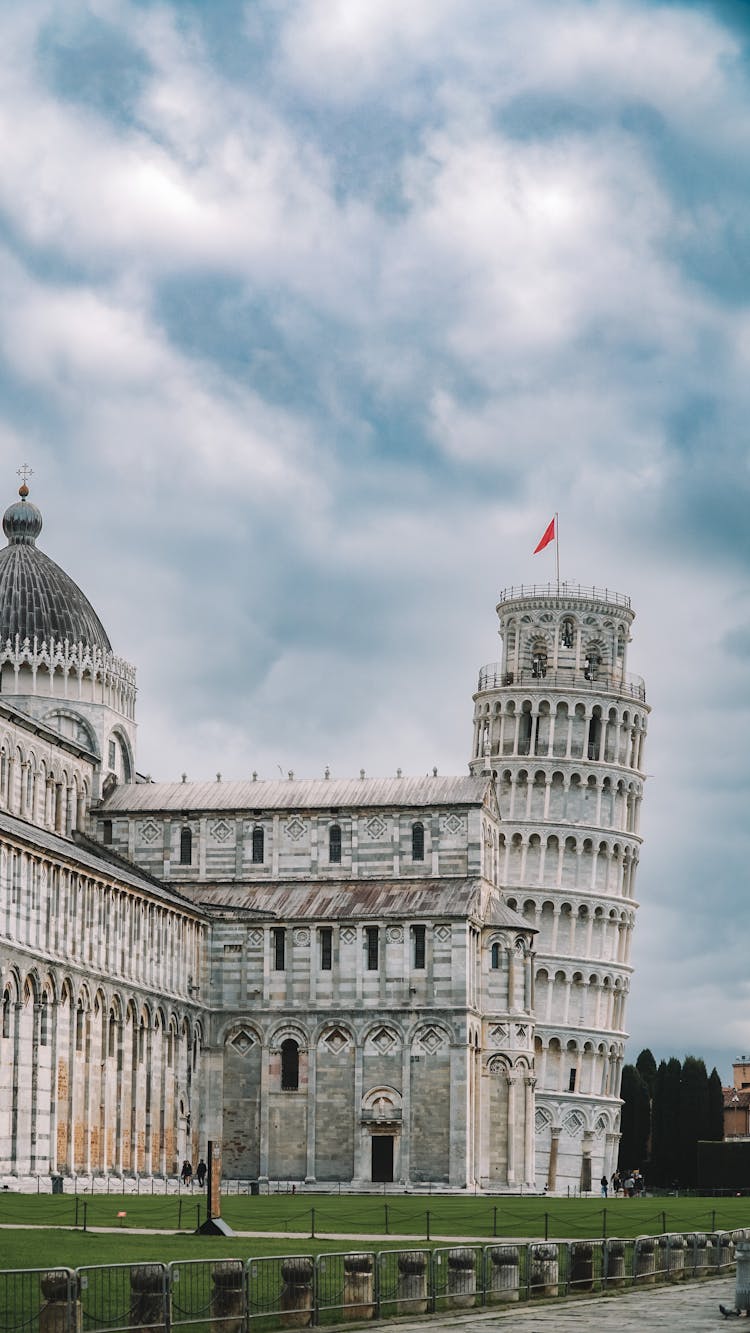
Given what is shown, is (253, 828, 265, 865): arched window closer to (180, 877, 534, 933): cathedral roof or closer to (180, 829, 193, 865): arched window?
(180, 877, 534, 933): cathedral roof

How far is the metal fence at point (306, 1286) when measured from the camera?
27781mm

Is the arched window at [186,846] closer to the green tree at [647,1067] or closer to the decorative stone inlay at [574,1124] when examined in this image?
the decorative stone inlay at [574,1124]

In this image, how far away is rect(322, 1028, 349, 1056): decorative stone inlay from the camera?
9962 cm

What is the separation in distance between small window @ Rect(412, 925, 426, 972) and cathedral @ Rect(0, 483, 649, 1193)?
0.34 ft

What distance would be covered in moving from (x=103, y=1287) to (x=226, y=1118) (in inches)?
2748

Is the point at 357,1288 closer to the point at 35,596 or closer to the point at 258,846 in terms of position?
the point at 258,846

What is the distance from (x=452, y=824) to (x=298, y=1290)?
7456cm

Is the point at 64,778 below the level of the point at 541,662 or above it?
below

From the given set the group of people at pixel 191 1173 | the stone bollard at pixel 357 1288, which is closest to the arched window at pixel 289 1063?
Answer: the group of people at pixel 191 1173

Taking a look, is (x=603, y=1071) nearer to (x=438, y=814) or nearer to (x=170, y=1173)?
(x=438, y=814)

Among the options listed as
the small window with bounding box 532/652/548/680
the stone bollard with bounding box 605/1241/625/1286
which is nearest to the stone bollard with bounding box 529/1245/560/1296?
the stone bollard with bounding box 605/1241/625/1286

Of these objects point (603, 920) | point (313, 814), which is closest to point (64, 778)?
point (313, 814)

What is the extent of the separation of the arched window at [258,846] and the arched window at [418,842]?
7567mm

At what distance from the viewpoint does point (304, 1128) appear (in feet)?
325
